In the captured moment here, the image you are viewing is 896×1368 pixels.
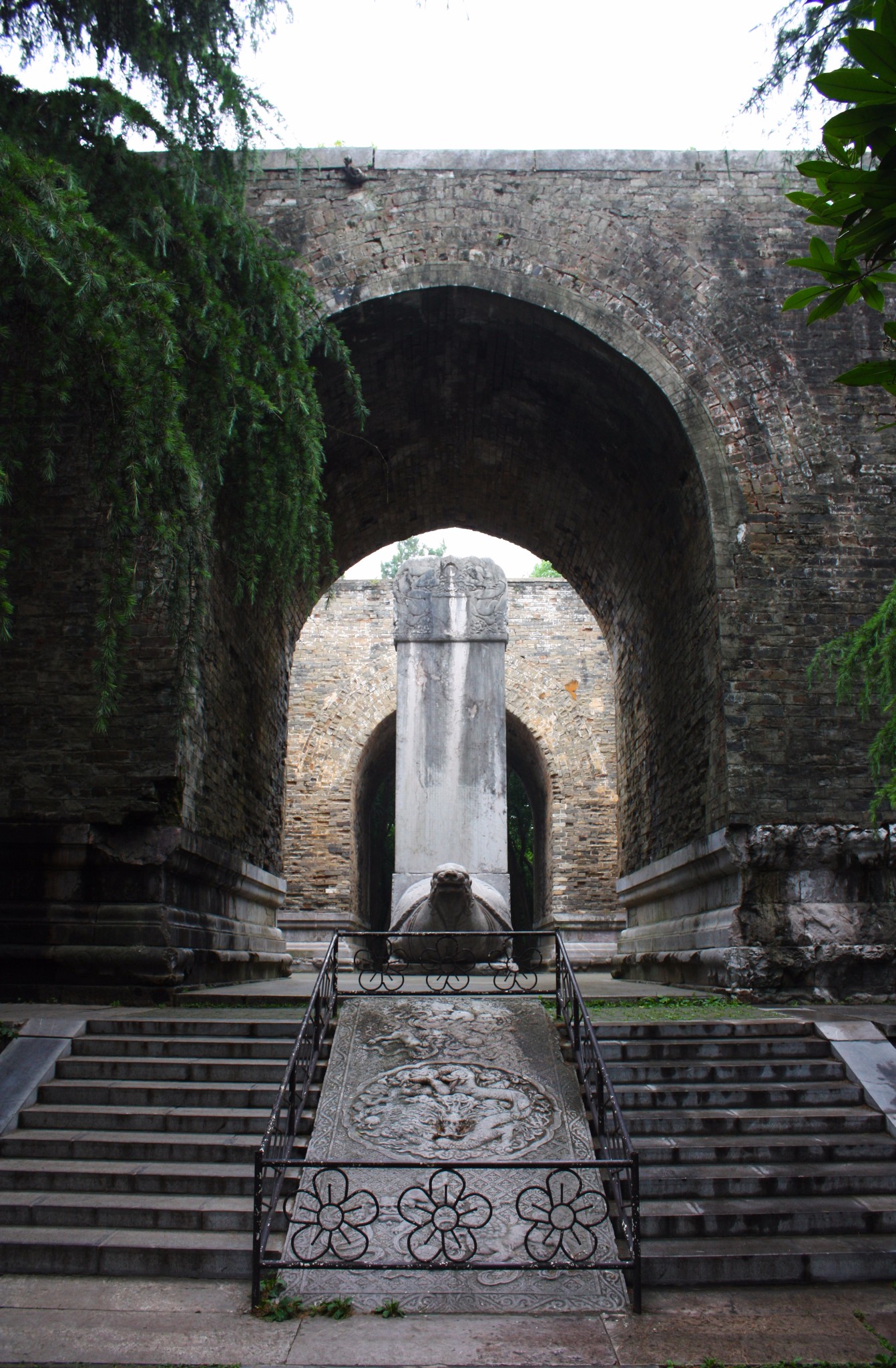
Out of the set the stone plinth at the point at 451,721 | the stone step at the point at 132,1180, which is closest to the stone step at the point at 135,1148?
the stone step at the point at 132,1180

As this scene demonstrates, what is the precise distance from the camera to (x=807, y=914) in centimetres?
736

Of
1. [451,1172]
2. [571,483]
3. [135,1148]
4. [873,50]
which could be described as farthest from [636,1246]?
[571,483]

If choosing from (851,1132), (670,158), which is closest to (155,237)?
(670,158)

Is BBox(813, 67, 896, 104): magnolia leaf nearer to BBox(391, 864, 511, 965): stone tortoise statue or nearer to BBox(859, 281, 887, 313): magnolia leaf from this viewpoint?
BBox(859, 281, 887, 313): magnolia leaf

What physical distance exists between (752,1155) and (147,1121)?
2.88m

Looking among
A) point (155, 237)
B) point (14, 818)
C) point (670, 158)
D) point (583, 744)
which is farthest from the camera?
point (583, 744)

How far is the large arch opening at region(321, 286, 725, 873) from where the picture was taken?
8773 mm

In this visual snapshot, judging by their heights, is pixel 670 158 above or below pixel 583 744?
above

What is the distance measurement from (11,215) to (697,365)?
590cm

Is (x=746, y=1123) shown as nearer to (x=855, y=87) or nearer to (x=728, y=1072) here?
(x=728, y=1072)

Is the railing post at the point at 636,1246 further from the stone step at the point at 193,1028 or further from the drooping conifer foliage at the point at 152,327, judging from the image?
the drooping conifer foliage at the point at 152,327

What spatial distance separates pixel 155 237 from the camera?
20.0 feet

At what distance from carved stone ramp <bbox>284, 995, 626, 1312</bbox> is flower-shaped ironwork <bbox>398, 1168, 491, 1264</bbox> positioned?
0.01 m

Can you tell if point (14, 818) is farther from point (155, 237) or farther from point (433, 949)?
point (155, 237)
